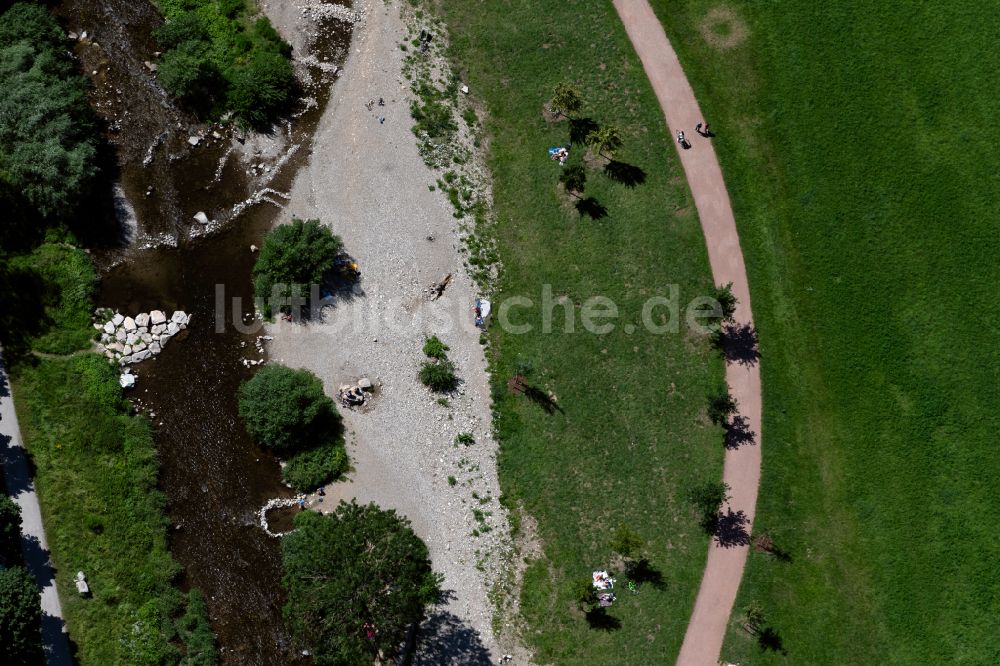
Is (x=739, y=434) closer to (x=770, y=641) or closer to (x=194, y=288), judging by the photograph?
(x=770, y=641)

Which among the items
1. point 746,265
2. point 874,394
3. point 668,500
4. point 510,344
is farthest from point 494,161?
point 874,394

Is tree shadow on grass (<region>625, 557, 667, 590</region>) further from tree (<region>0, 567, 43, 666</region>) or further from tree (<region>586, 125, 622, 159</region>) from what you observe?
tree (<region>0, 567, 43, 666</region>)

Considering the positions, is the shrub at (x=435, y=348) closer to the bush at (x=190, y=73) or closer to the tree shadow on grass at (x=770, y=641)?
the bush at (x=190, y=73)

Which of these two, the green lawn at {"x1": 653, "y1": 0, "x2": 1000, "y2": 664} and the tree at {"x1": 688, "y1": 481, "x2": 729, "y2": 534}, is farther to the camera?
the green lawn at {"x1": 653, "y1": 0, "x2": 1000, "y2": 664}

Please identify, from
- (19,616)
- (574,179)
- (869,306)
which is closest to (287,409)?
(19,616)

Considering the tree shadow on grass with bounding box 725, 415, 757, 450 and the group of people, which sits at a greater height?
the group of people

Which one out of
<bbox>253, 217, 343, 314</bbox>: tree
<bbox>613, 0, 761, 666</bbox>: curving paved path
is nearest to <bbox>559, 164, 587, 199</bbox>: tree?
<bbox>613, 0, 761, 666</bbox>: curving paved path
